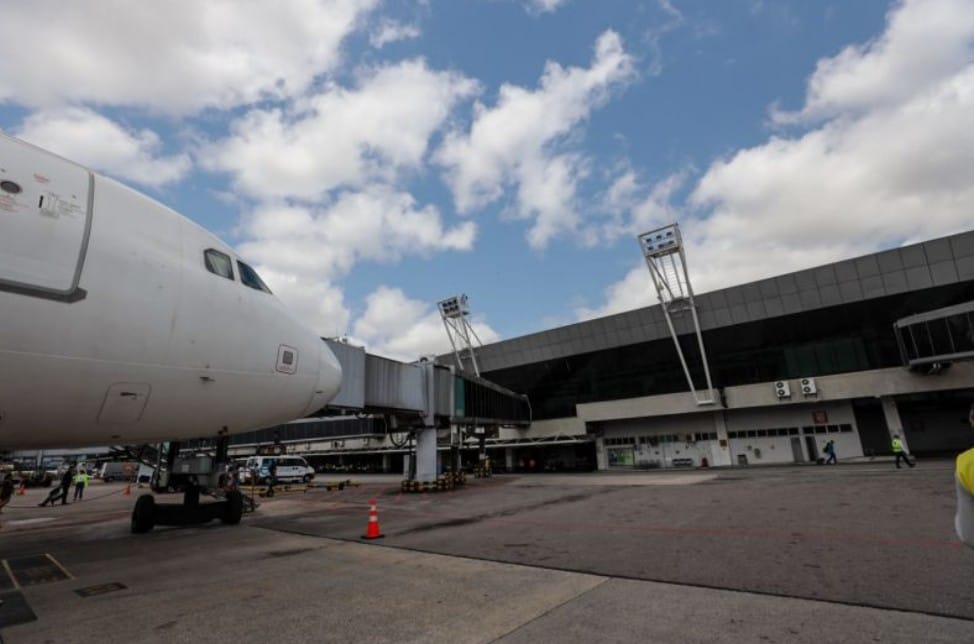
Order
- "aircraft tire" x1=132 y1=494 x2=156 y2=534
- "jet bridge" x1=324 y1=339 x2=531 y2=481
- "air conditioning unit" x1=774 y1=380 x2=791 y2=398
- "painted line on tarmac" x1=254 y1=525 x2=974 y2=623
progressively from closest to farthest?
"painted line on tarmac" x1=254 y1=525 x2=974 y2=623
"aircraft tire" x1=132 y1=494 x2=156 y2=534
"jet bridge" x1=324 y1=339 x2=531 y2=481
"air conditioning unit" x1=774 y1=380 x2=791 y2=398

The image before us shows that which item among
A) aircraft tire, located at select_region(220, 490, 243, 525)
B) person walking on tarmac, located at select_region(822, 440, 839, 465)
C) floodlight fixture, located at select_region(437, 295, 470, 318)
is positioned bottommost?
person walking on tarmac, located at select_region(822, 440, 839, 465)

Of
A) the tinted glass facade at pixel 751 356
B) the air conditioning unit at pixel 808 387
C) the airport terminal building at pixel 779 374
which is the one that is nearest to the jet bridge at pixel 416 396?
the tinted glass facade at pixel 751 356

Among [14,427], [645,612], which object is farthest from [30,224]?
[645,612]

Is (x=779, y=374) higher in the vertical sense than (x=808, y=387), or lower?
higher

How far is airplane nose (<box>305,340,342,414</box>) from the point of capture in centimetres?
881

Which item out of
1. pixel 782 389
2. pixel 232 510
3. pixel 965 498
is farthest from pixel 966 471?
pixel 782 389

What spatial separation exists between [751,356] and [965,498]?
40.8 metres

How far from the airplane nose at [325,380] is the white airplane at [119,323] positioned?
0.47 meters

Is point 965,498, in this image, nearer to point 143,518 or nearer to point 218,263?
point 218,263

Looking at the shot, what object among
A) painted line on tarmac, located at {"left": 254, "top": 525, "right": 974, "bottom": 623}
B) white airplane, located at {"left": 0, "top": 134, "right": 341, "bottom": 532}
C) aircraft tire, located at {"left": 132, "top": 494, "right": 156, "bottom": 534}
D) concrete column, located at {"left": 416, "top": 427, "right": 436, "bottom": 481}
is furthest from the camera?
concrete column, located at {"left": 416, "top": 427, "right": 436, "bottom": 481}

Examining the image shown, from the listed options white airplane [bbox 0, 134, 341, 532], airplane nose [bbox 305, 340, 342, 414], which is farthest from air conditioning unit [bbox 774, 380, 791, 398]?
white airplane [bbox 0, 134, 341, 532]

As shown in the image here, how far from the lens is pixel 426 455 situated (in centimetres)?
2503

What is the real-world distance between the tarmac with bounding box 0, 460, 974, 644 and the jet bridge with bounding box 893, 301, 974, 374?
73.5ft

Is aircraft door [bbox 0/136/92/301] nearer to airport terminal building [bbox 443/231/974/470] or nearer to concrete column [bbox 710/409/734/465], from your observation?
airport terminal building [bbox 443/231/974/470]
